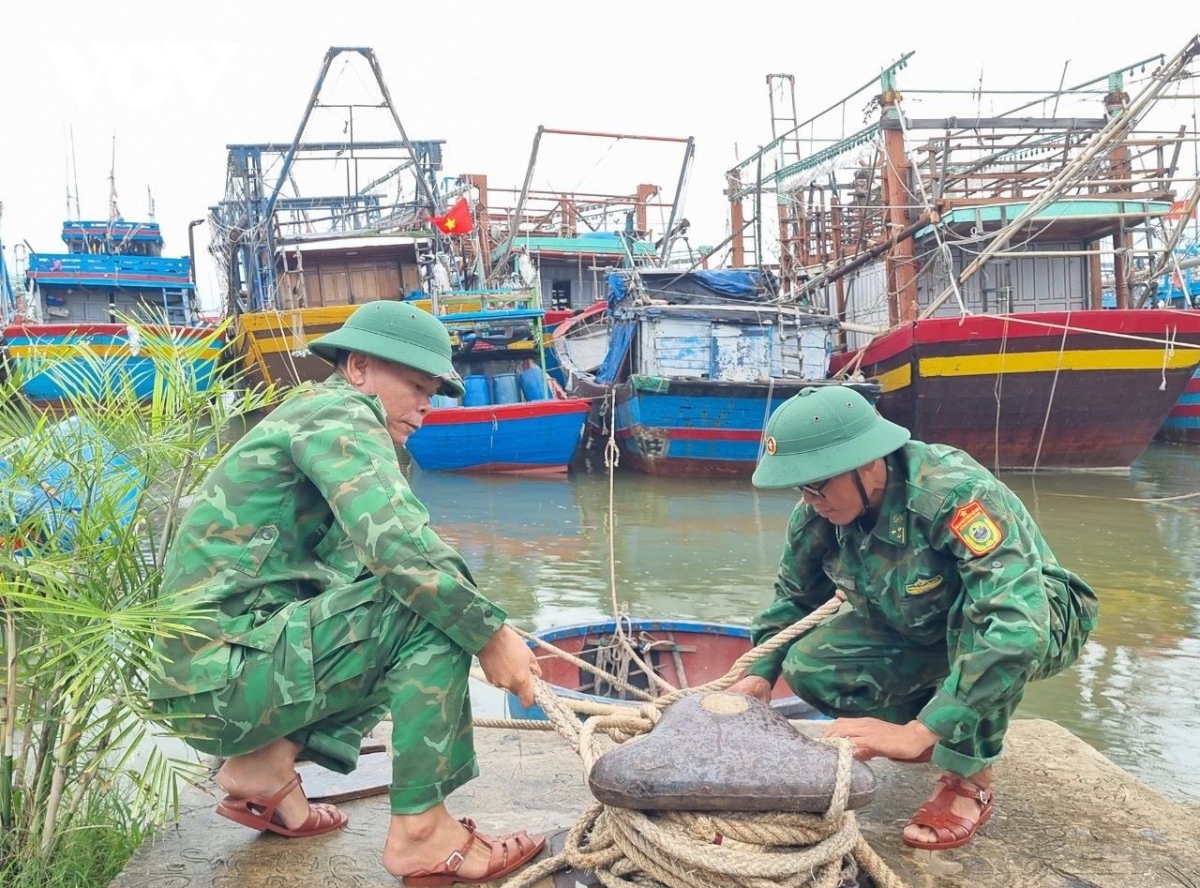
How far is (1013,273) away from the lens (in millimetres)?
15352

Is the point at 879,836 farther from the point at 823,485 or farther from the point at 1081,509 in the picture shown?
the point at 1081,509

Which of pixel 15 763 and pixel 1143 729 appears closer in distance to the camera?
pixel 15 763

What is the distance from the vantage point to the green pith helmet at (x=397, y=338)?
223 centimetres

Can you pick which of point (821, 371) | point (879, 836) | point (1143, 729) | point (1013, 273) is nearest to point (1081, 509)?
point (821, 371)

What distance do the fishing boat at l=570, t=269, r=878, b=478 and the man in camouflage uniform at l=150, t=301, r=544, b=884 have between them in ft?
37.4

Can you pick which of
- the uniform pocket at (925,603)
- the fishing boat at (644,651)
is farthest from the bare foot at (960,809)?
the fishing boat at (644,651)

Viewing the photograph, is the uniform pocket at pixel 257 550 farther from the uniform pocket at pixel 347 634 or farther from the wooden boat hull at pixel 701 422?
the wooden boat hull at pixel 701 422

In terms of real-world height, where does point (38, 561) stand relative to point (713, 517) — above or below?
above

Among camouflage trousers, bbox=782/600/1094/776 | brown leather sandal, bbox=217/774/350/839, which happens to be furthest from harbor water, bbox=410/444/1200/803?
brown leather sandal, bbox=217/774/350/839

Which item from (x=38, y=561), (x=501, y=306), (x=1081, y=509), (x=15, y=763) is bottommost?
(x=1081, y=509)

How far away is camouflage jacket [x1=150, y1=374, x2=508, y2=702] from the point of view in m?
1.95

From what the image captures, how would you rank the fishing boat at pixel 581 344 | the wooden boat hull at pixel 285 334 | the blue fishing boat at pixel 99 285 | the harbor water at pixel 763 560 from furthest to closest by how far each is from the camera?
1. the fishing boat at pixel 581 344
2. the wooden boat hull at pixel 285 334
3. the blue fishing boat at pixel 99 285
4. the harbor water at pixel 763 560

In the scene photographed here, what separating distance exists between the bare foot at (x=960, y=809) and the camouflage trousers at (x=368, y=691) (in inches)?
41.9

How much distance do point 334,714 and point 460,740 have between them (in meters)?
0.31
